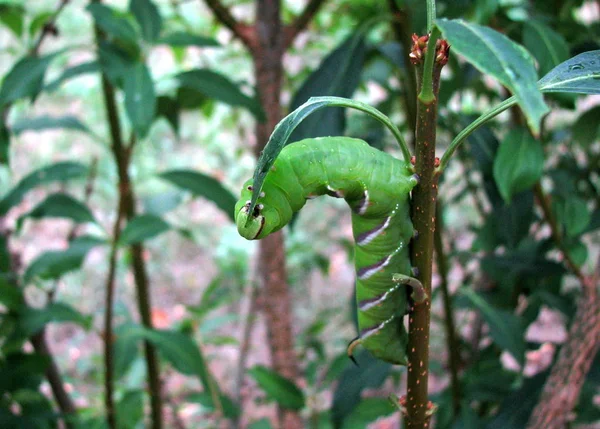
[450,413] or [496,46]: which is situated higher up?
[496,46]

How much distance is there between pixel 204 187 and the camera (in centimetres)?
101

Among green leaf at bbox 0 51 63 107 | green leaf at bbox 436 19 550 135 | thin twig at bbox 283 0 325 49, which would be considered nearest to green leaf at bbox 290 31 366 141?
thin twig at bbox 283 0 325 49

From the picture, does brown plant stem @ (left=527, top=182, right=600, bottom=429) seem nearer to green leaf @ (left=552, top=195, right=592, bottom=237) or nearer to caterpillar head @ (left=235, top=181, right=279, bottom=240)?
green leaf @ (left=552, top=195, right=592, bottom=237)

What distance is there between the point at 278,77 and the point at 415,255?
718 millimetres

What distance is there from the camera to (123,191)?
1.05 meters

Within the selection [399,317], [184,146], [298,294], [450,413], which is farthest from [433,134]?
[184,146]

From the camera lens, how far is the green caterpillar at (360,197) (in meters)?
0.42

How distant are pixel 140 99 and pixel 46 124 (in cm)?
29

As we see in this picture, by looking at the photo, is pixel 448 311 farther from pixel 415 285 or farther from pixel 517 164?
pixel 415 285

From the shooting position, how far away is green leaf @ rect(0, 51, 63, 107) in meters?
0.90

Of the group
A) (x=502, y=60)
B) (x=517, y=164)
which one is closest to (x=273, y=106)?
(x=517, y=164)

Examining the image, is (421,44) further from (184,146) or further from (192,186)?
(184,146)

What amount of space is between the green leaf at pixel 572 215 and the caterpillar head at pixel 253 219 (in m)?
0.66

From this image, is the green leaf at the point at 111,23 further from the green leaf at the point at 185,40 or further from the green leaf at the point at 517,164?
the green leaf at the point at 517,164
